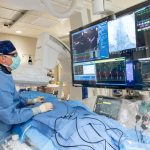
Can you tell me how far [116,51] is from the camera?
4.21 ft

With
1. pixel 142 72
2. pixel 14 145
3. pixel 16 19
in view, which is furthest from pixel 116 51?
pixel 16 19

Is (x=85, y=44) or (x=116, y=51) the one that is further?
(x=85, y=44)

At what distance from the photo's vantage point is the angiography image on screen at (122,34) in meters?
1.18

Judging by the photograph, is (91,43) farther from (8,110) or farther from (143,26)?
(8,110)

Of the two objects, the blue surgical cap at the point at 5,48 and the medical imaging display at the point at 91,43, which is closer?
the medical imaging display at the point at 91,43

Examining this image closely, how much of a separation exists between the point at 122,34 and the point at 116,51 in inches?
4.4

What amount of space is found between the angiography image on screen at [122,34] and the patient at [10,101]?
59 centimetres

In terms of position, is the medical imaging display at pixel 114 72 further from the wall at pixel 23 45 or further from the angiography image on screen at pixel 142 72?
the wall at pixel 23 45

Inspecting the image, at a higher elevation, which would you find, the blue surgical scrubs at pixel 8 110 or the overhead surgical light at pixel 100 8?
the overhead surgical light at pixel 100 8

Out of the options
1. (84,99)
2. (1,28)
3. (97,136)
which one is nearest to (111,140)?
(97,136)

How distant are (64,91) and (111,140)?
1.21m

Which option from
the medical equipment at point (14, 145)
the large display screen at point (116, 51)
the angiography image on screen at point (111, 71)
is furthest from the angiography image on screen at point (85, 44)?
the medical equipment at point (14, 145)

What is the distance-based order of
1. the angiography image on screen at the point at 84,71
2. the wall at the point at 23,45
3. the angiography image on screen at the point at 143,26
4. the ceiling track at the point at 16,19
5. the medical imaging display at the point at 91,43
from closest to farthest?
the angiography image on screen at the point at 143,26, the medical imaging display at the point at 91,43, the angiography image on screen at the point at 84,71, the ceiling track at the point at 16,19, the wall at the point at 23,45

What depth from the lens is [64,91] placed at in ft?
7.06
